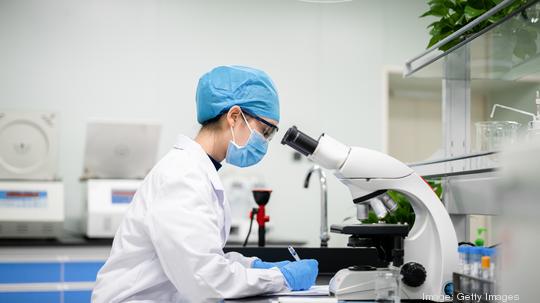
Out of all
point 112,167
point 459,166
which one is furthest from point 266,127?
point 112,167

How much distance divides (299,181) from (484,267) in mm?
3419

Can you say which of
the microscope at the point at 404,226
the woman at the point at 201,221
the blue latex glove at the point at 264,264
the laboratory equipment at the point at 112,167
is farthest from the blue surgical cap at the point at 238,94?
the laboratory equipment at the point at 112,167

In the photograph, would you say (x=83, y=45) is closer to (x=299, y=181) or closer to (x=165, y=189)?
(x=299, y=181)

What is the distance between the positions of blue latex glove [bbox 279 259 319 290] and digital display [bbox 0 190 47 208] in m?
2.35

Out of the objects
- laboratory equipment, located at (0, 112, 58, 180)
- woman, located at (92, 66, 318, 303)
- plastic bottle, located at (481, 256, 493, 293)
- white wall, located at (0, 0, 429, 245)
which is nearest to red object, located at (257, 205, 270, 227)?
woman, located at (92, 66, 318, 303)

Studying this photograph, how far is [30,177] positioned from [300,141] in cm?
259

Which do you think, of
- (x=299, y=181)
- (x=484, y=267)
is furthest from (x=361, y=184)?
(x=299, y=181)

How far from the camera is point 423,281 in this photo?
4.32 ft

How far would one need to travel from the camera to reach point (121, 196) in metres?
3.51

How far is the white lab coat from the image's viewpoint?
51.2 inches

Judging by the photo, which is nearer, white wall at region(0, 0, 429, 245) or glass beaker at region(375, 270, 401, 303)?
glass beaker at region(375, 270, 401, 303)

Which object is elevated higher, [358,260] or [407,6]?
[407,6]

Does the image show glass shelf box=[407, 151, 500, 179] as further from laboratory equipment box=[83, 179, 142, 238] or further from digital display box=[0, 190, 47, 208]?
digital display box=[0, 190, 47, 208]

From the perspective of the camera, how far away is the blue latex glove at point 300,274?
1.42 metres
